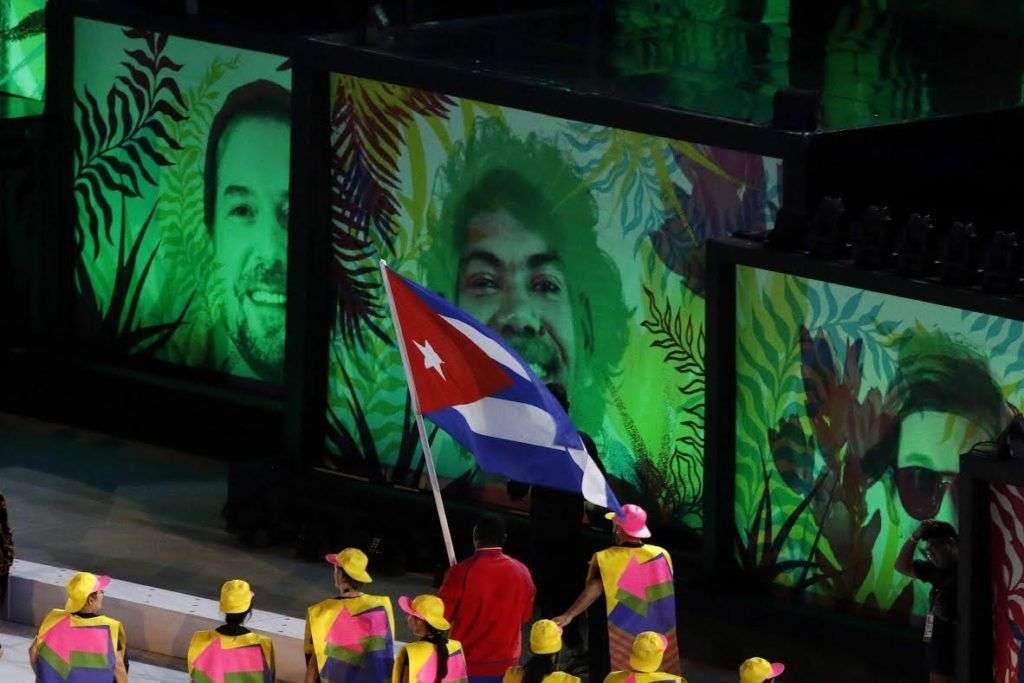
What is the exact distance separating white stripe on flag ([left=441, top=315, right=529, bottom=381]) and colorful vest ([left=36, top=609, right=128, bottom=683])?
2478mm

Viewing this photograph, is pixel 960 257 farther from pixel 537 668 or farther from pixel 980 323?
pixel 537 668

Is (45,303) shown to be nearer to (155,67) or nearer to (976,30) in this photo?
(155,67)

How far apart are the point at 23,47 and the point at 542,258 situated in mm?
6361

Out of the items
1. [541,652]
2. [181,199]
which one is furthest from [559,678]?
[181,199]

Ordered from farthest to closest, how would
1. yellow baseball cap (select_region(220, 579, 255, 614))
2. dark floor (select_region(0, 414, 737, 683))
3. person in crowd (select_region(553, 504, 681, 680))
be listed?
1. dark floor (select_region(0, 414, 737, 683))
2. person in crowd (select_region(553, 504, 681, 680))
3. yellow baseball cap (select_region(220, 579, 255, 614))

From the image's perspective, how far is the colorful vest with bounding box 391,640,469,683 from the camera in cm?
1650

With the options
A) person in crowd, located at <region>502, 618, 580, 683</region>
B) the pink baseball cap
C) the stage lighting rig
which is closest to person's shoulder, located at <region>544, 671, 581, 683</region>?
person in crowd, located at <region>502, 618, 580, 683</region>

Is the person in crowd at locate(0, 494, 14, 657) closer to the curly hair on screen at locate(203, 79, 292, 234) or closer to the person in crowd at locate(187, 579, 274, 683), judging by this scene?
the person in crowd at locate(187, 579, 274, 683)

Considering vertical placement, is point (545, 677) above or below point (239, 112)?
below

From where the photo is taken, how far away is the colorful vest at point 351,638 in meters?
17.1

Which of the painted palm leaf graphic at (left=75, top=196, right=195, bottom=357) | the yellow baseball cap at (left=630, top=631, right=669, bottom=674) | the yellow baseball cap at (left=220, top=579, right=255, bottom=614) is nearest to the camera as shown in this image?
the yellow baseball cap at (left=630, top=631, right=669, bottom=674)

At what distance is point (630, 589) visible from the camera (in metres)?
17.9

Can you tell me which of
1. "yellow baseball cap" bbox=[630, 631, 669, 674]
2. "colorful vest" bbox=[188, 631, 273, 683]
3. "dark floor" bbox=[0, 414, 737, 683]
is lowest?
"dark floor" bbox=[0, 414, 737, 683]

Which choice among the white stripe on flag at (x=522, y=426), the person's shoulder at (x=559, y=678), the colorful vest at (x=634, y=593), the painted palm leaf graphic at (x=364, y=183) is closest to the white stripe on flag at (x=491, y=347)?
the white stripe on flag at (x=522, y=426)
